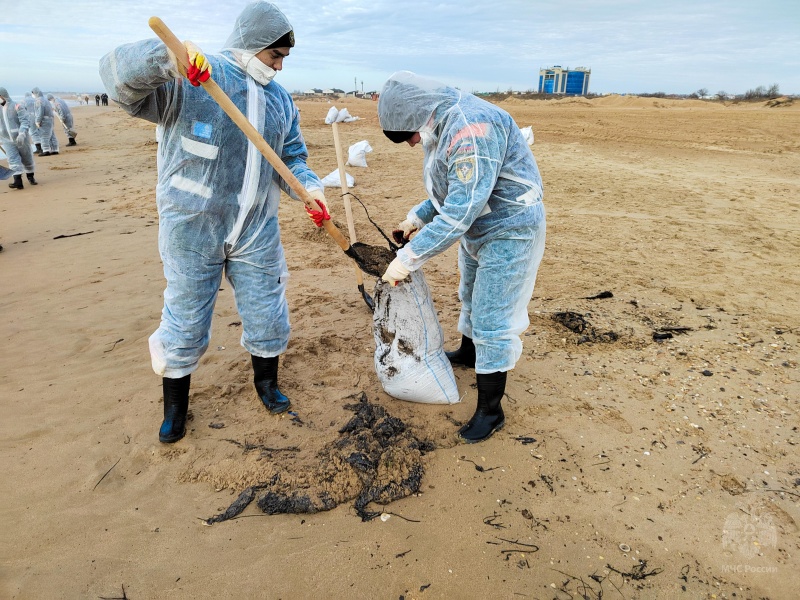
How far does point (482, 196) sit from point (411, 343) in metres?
0.95

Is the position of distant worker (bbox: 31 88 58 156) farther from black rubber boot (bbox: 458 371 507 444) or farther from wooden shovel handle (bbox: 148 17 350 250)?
black rubber boot (bbox: 458 371 507 444)

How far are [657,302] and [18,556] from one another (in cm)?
419

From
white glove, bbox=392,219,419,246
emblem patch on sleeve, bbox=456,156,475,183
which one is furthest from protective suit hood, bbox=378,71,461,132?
white glove, bbox=392,219,419,246

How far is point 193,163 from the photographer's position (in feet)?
6.98

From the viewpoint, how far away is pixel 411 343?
2.70m

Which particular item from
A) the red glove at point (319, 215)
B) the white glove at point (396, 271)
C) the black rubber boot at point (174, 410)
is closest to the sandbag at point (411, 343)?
the white glove at point (396, 271)

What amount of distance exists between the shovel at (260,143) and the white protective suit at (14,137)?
924 centimetres

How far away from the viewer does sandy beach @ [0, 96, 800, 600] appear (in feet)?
6.13

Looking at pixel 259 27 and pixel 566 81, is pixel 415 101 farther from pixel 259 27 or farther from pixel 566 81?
pixel 566 81

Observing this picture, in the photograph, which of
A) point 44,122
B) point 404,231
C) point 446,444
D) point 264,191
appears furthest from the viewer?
point 44,122

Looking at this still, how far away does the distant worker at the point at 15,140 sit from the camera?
884 cm

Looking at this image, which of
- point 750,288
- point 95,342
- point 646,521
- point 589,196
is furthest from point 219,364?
point 589,196

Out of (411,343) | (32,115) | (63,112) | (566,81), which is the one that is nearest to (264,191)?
(411,343)

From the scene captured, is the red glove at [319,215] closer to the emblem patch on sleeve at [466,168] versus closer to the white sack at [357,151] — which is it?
the emblem patch on sleeve at [466,168]
